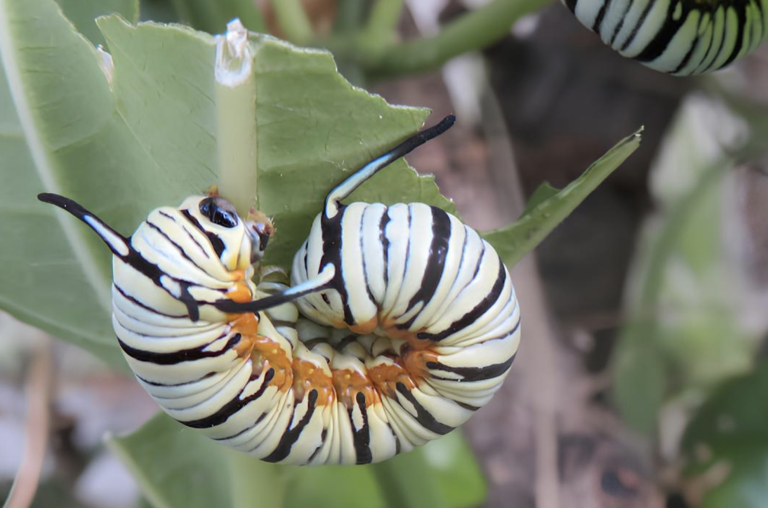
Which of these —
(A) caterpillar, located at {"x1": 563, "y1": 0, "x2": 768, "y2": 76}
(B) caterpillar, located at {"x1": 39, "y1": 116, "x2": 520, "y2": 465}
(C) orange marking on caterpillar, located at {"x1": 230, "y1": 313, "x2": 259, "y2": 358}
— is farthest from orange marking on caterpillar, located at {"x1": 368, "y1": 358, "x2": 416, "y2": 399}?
(A) caterpillar, located at {"x1": 563, "y1": 0, "x2": 768, "y2": 76}

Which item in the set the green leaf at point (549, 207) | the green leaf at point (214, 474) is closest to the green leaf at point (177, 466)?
the green leaf at point (214, 474)

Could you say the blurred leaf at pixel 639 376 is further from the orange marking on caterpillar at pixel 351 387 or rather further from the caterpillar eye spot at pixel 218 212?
the caterpillar eye spot at pixel 218 212

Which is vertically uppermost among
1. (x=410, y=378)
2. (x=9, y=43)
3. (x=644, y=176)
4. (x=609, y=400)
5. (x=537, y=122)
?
(x=9, y=43)

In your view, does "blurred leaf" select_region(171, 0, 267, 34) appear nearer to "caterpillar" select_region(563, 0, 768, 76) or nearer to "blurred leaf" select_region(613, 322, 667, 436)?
"caterpillar" select_region(563, 0, 768, 76)

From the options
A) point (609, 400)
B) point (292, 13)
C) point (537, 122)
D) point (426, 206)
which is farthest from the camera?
point (537, 122)

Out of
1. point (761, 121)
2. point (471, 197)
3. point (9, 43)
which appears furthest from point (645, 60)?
point (471, 197)

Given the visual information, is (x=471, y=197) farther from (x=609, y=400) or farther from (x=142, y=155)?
(x=142, y=155)
